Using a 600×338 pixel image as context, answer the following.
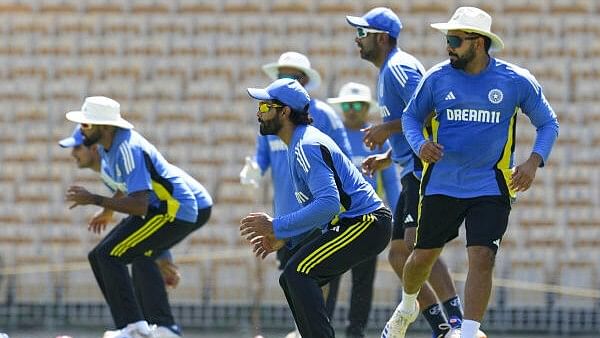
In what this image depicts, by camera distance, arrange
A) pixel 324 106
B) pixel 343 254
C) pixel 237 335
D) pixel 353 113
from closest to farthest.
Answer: pixel 343 254 → pixel 324 106 → pixel 353 113 → pixel 237 335

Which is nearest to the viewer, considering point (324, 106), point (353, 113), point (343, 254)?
point (343, 254)

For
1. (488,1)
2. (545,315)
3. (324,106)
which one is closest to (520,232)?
(545,315)

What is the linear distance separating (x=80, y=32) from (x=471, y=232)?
1078 cm

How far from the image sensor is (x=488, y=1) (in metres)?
18.7

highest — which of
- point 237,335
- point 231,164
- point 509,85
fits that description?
point 509,85

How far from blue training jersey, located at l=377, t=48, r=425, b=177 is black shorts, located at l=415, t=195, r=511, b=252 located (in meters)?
0.89

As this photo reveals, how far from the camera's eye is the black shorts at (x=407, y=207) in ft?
34.0

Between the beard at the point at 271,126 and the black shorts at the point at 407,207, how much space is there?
1469 mm

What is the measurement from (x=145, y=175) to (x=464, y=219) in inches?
109

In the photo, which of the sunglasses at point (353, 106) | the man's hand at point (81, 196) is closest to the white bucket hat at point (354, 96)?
the sunglasses at point (353, 106)

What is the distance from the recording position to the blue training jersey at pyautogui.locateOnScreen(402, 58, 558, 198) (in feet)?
30.4

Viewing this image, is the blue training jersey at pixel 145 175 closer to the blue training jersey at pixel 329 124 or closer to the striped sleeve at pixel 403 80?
the blue training jersey at pixel 329 124

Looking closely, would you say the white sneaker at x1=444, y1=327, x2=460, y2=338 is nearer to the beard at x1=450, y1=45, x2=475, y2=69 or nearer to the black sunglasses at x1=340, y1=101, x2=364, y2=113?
the beard at x1=450, y1=45, x2=475, y2=69

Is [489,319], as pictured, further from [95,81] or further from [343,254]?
[343,254]
